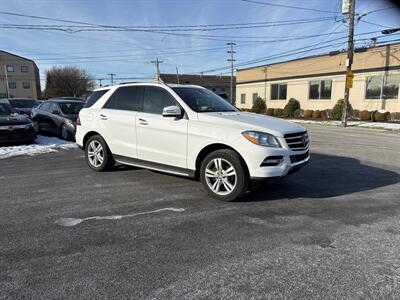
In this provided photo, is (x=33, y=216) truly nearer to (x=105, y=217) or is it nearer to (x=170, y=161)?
(x=105, y=217)

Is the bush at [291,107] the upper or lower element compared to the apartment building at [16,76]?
lower

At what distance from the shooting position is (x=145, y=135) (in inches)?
217

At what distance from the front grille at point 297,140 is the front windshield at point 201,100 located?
138cm

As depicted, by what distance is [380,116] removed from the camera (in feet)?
71.5

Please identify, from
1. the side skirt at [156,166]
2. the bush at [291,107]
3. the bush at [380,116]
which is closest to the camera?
the side skirt at [156,166]

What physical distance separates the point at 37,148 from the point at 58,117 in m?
2.13

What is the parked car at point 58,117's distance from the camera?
11.0 meters

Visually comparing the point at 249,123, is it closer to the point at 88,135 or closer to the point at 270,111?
the point at 88,135

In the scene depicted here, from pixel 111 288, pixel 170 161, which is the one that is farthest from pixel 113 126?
pixel 111 288

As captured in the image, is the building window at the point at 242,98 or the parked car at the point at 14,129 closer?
the parked car at the point at 14,129

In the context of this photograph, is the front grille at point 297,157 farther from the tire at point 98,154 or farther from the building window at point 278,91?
the building window at point 278,91

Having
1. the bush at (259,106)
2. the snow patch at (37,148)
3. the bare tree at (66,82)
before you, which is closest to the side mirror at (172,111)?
the snow patch at (37,148)

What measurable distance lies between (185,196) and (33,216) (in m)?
2.15

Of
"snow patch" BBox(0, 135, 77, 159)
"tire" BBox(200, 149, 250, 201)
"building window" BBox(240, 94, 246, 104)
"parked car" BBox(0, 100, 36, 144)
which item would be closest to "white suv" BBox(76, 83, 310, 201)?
"tire" BBox(200, 149, 250, 201)
